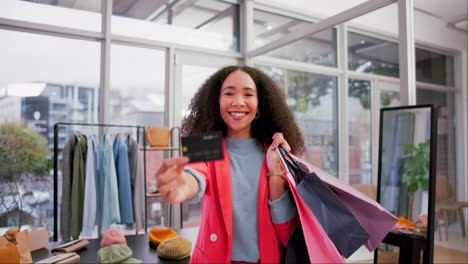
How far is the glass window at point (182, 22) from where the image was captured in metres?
3.71

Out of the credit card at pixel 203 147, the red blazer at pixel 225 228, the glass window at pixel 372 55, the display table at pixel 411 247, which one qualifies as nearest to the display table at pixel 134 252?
the red blazer at pixel 225 228

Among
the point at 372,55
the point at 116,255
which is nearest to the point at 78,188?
the point at 116,255

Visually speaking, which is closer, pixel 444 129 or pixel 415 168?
pixel 415 168

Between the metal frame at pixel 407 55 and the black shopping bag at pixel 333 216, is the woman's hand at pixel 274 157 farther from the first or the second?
the metal frame at pixel 407 55

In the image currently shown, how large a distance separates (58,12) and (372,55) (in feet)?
9.88

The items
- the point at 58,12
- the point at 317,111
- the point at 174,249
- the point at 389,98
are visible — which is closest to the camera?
the point at 174,249

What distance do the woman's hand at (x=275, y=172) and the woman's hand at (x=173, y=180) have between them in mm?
228

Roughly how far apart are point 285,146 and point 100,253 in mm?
1115

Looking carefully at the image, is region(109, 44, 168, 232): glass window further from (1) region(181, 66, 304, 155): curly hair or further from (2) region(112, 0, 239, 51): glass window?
(1) region(181, 66, 304, 155): curly hair

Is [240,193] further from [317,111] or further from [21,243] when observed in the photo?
[317,111]

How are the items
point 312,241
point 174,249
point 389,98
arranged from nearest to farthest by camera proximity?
point 312,241, point 174,249, point 389,98

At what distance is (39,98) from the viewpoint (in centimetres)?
328

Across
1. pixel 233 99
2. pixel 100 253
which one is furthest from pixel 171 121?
pixel 233 99

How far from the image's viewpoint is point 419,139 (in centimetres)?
212
